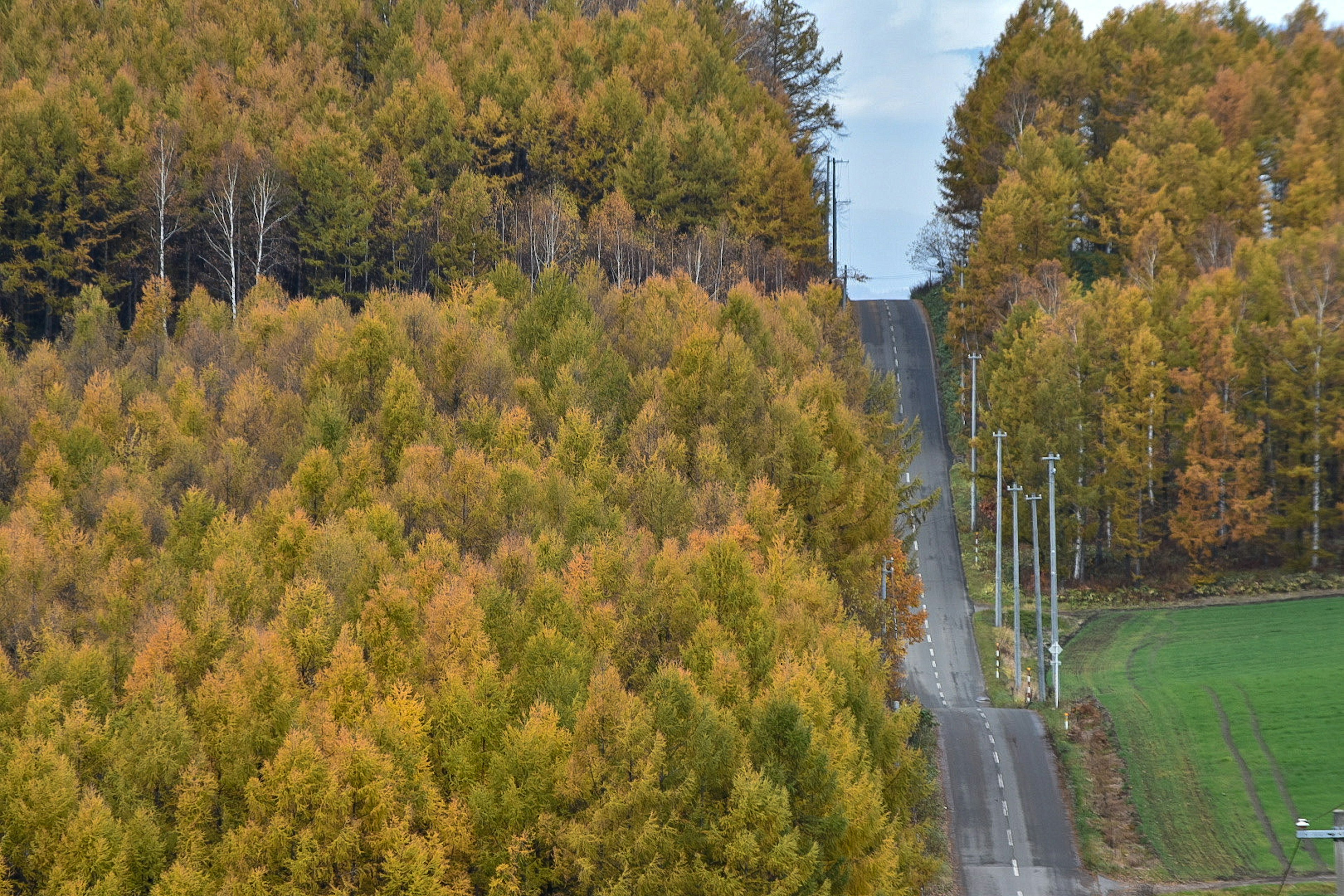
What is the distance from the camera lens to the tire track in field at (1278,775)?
130 feet

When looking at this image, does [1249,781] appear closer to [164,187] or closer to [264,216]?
[264,216]

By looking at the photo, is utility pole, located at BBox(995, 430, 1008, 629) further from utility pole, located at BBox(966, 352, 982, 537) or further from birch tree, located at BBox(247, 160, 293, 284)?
birch tree, located at BBox(247, 160, 293, 284)

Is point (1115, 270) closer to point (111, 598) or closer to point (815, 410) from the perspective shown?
point (815, 410)

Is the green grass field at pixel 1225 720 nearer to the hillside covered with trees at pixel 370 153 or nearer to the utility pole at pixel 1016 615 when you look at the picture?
the utility pole at pixel 1016 615

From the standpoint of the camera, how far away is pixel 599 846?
32000mm

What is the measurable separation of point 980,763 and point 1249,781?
→ 8578 mm

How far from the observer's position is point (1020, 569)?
232ft

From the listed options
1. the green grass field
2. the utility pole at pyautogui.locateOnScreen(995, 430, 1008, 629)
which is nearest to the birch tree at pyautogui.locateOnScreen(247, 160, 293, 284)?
the utility pole at pyautogui.locateOnScreen(995, 430, 1008, 629)

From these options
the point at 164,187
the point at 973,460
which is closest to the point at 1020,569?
the point at 973,460

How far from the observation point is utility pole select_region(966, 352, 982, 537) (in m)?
73.6

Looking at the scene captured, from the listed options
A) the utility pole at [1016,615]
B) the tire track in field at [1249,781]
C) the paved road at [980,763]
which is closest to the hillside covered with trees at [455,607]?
the paved road at [980,763]

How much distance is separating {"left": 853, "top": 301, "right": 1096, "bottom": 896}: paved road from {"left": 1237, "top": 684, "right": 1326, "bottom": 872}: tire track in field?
6433 mm

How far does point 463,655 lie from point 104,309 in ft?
132

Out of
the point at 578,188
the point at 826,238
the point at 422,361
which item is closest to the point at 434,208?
the point at 578,188
